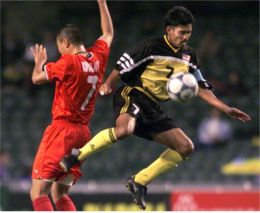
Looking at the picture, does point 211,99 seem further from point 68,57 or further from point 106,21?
point 68,57

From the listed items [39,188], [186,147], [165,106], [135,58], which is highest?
[135,58]

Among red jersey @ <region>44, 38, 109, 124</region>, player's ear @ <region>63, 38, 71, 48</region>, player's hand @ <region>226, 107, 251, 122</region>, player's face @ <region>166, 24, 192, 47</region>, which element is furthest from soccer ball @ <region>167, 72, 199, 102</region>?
player's ear @ <region>63, 38, 71, 48</region>

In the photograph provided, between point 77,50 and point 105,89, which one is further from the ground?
point 77,50

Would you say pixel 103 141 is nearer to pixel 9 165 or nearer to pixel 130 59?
pixel 130 59

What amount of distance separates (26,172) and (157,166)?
7.65 m

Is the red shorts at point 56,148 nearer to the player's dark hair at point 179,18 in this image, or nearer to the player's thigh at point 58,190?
the player's thigh at point 58,190

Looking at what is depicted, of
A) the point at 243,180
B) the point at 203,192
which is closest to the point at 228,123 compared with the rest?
the point at 243,180

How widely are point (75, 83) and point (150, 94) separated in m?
0.76

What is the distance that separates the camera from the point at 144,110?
9.13 metres

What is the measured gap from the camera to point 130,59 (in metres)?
8.95

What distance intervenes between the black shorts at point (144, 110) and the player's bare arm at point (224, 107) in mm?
453

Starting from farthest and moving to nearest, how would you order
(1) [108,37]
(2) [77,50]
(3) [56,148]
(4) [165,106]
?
(4) [165,106]
(1) [108,37]
(2) [77,50]
(3) [56,148]

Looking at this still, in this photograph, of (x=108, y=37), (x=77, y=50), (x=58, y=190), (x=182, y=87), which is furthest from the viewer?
(x=108, y=37)

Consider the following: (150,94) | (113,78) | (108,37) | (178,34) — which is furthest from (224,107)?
(108,37)
